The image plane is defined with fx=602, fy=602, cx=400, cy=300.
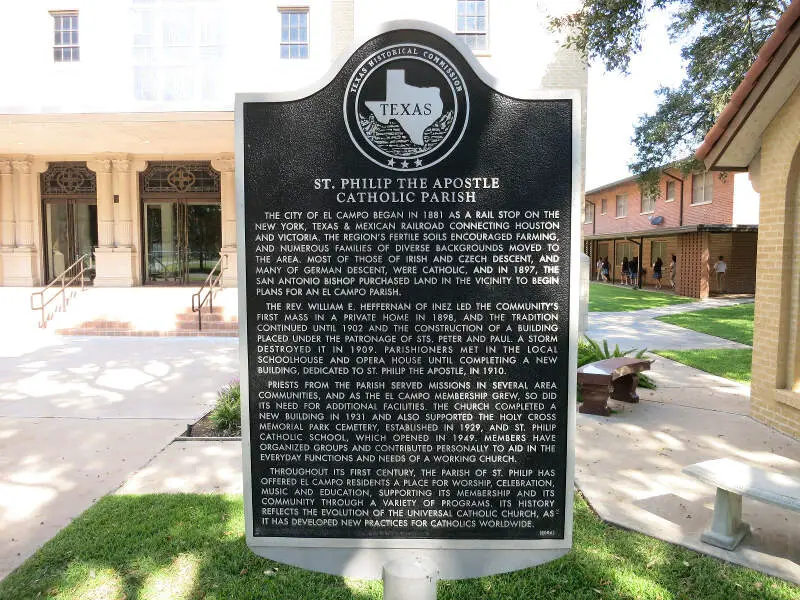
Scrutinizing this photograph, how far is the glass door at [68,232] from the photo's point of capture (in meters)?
21.1

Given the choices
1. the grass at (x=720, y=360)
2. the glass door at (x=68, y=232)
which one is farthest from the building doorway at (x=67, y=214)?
the grass at (x=720, y=360)

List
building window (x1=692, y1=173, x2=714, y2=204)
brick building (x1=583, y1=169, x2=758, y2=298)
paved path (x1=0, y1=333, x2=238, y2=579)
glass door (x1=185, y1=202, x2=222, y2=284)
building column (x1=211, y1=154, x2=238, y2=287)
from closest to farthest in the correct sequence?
paved path (x1=0, y1=333, x2=238, y2=579), building column (x1=211, y1=154, x2=238, y2=287), glass door (x1=185, y1=202, x2=222, y2=284), brick building (x1=583, y1=169, x2=758, y2=298), building window (x1=692, y1=173, x2=714, y2=204)

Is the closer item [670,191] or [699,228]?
[699,228]

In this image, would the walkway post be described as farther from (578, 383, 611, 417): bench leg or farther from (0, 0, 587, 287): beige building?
(0, 0, 587, 287): beige building

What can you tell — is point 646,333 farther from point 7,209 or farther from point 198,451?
point 7,209

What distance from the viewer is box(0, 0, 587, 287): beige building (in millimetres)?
14930

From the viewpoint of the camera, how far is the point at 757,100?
241 inches

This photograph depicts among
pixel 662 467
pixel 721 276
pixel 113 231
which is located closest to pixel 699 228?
pixel 721 276

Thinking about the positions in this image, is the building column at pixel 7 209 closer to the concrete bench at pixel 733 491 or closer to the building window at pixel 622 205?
the concrete bench at pixel 733 491

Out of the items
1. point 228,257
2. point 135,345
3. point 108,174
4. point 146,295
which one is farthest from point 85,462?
point 108,174

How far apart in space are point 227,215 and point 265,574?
17652 mm

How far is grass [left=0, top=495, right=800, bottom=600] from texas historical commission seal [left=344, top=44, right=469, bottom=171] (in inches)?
102

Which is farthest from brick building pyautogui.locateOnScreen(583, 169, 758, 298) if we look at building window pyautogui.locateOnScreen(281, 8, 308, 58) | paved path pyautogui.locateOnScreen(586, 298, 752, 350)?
building window pyautogui.locateOnScreen(281, 8, 308, 58)

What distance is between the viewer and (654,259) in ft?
114
